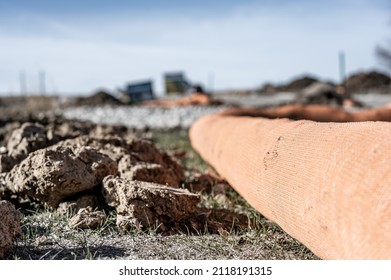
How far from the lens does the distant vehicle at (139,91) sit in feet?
63.6

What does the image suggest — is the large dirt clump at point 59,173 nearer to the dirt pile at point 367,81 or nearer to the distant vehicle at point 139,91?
the distant vehicle at point 139,91

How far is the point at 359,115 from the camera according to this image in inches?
343

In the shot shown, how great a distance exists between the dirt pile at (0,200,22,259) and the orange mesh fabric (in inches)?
52.5

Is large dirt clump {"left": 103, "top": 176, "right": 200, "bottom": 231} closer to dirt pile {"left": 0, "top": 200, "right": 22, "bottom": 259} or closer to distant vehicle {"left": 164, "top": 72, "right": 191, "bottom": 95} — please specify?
dirt pile {"left": 0, "top": 200, "right": 22, "bottom": 259}

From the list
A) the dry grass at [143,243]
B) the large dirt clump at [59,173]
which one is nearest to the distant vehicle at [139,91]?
the large dirt clump at [59,173]

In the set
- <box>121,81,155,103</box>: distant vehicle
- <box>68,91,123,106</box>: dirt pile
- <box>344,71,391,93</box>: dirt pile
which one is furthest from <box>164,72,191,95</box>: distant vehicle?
<box>344,71,391,93</box>: dirt pile

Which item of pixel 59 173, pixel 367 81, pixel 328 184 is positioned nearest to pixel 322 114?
pixel 59 173

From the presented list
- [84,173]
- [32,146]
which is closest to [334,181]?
[84,173]

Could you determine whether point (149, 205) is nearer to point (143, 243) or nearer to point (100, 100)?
point (143, 243)

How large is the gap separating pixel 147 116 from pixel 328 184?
1057cm

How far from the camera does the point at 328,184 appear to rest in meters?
2.34

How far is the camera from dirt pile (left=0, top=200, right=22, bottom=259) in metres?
2.68

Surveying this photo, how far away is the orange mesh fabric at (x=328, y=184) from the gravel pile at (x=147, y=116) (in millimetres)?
7446

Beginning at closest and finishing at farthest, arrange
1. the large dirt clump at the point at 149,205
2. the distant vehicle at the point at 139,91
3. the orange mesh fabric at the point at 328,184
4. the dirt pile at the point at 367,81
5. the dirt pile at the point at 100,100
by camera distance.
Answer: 1. the orange mesh fabric at the point at 328,184
2. the large dirt clump at the point at 149,205
3. the dirt pile at the point at 100,100
4. the distant vehicle at the point at 139,91
5. the dirt pile at the point at 367,81
